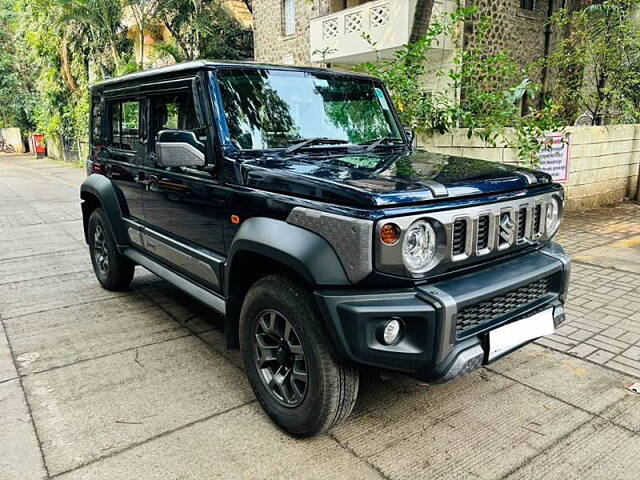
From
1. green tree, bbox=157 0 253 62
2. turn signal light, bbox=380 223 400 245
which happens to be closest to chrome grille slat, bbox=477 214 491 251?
turn signal light, bbox=380 223 400 245

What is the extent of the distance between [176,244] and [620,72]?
28.7ft

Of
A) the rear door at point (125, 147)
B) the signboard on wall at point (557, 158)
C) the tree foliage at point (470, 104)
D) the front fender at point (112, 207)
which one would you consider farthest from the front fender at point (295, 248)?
the signboard on wall at point (557, 158)

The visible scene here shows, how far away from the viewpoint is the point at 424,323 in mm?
2180

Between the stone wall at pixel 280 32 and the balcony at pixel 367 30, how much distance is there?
1.11 metres

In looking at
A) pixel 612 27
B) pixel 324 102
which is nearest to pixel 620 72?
pixel 612 27

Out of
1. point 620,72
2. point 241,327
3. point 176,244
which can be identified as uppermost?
point 620,72

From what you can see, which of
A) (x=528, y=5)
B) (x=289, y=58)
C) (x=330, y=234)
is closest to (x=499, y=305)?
(x=330, y=234)

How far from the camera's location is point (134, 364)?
354 cm

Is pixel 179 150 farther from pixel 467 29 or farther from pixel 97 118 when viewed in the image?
pixel 467 29

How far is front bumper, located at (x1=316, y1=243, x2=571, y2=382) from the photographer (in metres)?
2.18

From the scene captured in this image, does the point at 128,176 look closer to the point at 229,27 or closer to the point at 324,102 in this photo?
the point at 324,102

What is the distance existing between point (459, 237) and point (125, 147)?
10.3 ft

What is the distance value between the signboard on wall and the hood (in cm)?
491

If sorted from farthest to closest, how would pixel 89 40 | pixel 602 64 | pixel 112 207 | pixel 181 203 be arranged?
pixel 89 40 → pixel 602 64 → pixel 112 207 → pixel 181 203
